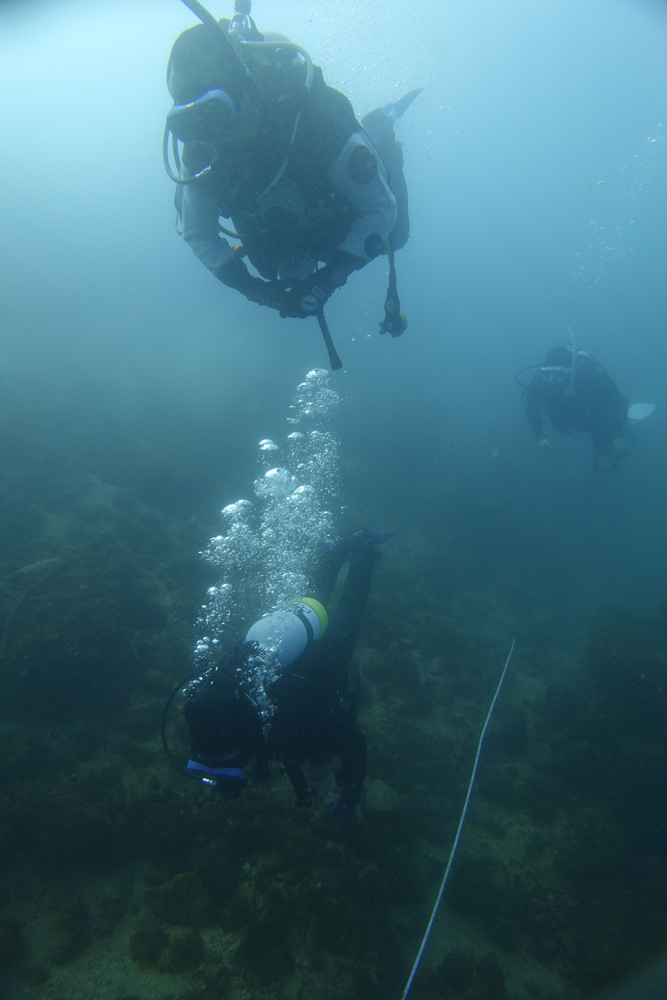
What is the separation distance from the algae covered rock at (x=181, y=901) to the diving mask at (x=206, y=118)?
6.25 metres

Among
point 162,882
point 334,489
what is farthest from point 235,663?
point 334,489

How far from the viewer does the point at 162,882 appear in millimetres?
3811

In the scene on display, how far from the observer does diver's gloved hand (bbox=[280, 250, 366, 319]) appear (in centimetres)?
324

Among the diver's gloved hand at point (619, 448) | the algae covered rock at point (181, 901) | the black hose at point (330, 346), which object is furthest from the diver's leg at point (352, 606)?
the diver's gloved hand at point (619, 448)

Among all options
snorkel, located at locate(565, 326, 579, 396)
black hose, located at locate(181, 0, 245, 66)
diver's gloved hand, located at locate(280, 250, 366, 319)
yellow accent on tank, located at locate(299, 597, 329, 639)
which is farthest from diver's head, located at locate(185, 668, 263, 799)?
snorkel, located at locate(565, 326, 579, 396)

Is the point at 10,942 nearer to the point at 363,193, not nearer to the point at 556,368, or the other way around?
the point at 363,193

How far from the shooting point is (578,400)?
949 centimetres

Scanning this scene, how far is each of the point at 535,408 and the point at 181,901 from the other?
35.6 feet

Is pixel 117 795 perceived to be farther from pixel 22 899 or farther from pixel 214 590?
pixel 214 590

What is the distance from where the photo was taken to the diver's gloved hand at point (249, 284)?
322 cm

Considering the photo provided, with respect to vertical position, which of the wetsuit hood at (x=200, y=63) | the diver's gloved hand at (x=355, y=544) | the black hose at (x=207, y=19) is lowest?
the diver's gloved hand at (x=355, y=544)

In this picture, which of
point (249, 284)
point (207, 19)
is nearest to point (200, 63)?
point (207, 19)

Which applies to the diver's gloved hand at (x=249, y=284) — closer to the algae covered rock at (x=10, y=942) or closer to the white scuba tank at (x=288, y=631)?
the white scuba tank at (x=288, y=631)

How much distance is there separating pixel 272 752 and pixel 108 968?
8.51 feet
